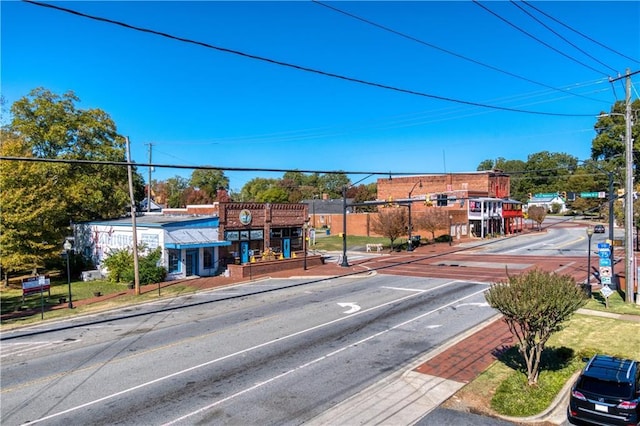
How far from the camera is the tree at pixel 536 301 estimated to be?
11.8 metres

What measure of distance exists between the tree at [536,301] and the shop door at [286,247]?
30255 mm

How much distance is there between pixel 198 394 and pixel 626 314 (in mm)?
19077

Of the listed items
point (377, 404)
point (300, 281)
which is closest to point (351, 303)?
point (300, 281)

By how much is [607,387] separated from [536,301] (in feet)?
7.65

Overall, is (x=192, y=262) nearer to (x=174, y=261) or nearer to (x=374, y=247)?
(x=174, y=261)

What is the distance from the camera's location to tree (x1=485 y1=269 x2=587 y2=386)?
38.7 feet

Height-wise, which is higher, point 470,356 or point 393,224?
point 393,224

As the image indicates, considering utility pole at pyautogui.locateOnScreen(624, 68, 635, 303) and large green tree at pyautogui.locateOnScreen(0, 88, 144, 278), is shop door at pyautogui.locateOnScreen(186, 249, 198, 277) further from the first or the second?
utility pole at pyautogui.locateOnScreen(624, 68, 635, 303)

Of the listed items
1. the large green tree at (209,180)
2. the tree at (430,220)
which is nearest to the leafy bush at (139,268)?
the tree at (430,220)

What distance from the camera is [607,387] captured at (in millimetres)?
10461

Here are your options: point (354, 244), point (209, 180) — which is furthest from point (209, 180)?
point (354, 244)

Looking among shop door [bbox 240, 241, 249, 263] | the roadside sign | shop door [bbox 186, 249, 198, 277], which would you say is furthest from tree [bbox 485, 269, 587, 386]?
shop door [bbox 240, 241, 249, 263]

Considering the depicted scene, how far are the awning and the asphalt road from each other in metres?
7.49

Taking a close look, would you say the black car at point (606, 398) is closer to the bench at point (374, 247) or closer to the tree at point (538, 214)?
the bench at point (374, 247)
